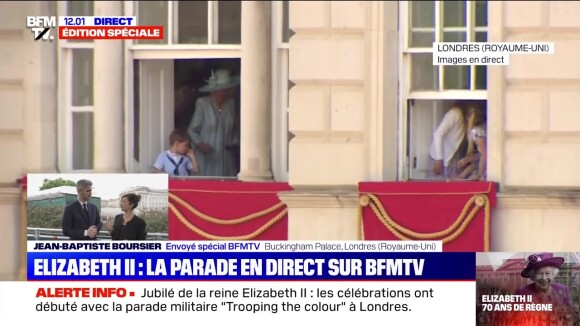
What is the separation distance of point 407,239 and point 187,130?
6.92 feet

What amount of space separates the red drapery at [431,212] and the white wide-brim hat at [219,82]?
1.43 meters

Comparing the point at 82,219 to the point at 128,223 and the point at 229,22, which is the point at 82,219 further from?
the point at 229,22

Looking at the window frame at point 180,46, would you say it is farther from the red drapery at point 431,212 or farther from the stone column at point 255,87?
the red drapery at point 431,212

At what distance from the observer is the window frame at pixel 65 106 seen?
450 inches

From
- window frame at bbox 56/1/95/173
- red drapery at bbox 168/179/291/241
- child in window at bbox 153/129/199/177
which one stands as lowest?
red drapery at bbox 168/179/291/241

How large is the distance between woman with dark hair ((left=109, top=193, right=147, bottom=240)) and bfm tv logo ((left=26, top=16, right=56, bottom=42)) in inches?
112

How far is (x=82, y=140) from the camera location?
11.5 metres

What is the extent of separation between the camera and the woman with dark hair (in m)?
8.61

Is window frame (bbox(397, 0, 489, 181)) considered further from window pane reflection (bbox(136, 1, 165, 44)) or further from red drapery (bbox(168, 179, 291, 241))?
window pane reflection (bbox(136, 1, 165, 44))

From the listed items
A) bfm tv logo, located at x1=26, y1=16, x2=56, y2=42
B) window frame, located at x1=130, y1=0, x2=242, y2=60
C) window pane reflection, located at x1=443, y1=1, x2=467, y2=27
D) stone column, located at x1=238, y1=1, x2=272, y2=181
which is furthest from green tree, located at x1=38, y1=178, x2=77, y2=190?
window pane reflection, located at x1=443, y1=1, x2=467, y2=27

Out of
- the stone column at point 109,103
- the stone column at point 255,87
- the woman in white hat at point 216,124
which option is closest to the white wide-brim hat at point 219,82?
the woman in white hat at point 216,124

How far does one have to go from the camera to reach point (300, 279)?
844 cm

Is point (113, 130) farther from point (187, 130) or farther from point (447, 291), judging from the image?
point (447, 291)

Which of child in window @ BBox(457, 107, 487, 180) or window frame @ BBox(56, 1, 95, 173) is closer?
child in window @ BBox(457, 107, 487, 180)
